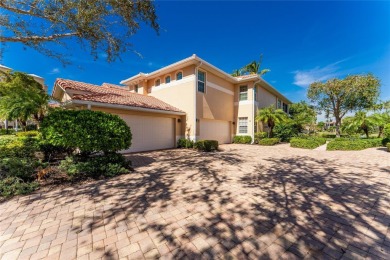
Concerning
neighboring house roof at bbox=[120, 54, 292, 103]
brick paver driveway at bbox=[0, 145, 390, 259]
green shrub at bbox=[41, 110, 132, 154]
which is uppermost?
neighboring house roof at bbox=[120, 54, 292, 103]

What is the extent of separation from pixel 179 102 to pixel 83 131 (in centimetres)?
860

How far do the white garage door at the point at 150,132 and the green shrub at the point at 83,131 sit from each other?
4.36 m

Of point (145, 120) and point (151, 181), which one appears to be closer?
point (151, 181)

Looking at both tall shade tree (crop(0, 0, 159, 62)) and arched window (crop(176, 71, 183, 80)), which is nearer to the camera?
tall shade tree (crop(0, 0, 159, 62))

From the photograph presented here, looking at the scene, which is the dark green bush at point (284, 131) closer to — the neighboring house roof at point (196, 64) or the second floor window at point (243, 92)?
the neighboring house roof at point (196, 64)

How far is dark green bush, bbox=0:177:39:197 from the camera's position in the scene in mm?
4257

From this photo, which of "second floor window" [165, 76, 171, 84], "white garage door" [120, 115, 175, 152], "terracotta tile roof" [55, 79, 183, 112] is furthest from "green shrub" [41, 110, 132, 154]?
"second floor window" [165, 76, 171, 84]

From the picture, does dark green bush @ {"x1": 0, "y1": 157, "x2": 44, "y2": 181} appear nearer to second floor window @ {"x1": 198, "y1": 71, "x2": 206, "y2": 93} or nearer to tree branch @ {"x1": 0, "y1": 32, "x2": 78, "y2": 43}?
tree branch @ {"x1": 0, "y1": 32, "x2": 78, "y2": 43}

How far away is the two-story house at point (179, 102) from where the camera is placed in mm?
10727

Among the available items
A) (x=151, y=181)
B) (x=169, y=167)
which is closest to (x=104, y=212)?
(x=151, y=181)

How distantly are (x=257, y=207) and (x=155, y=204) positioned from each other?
2245mm

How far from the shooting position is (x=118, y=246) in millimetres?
2490

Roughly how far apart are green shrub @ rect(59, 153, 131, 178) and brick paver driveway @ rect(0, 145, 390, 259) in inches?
28.9

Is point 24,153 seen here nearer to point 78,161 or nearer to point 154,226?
point 78,161
